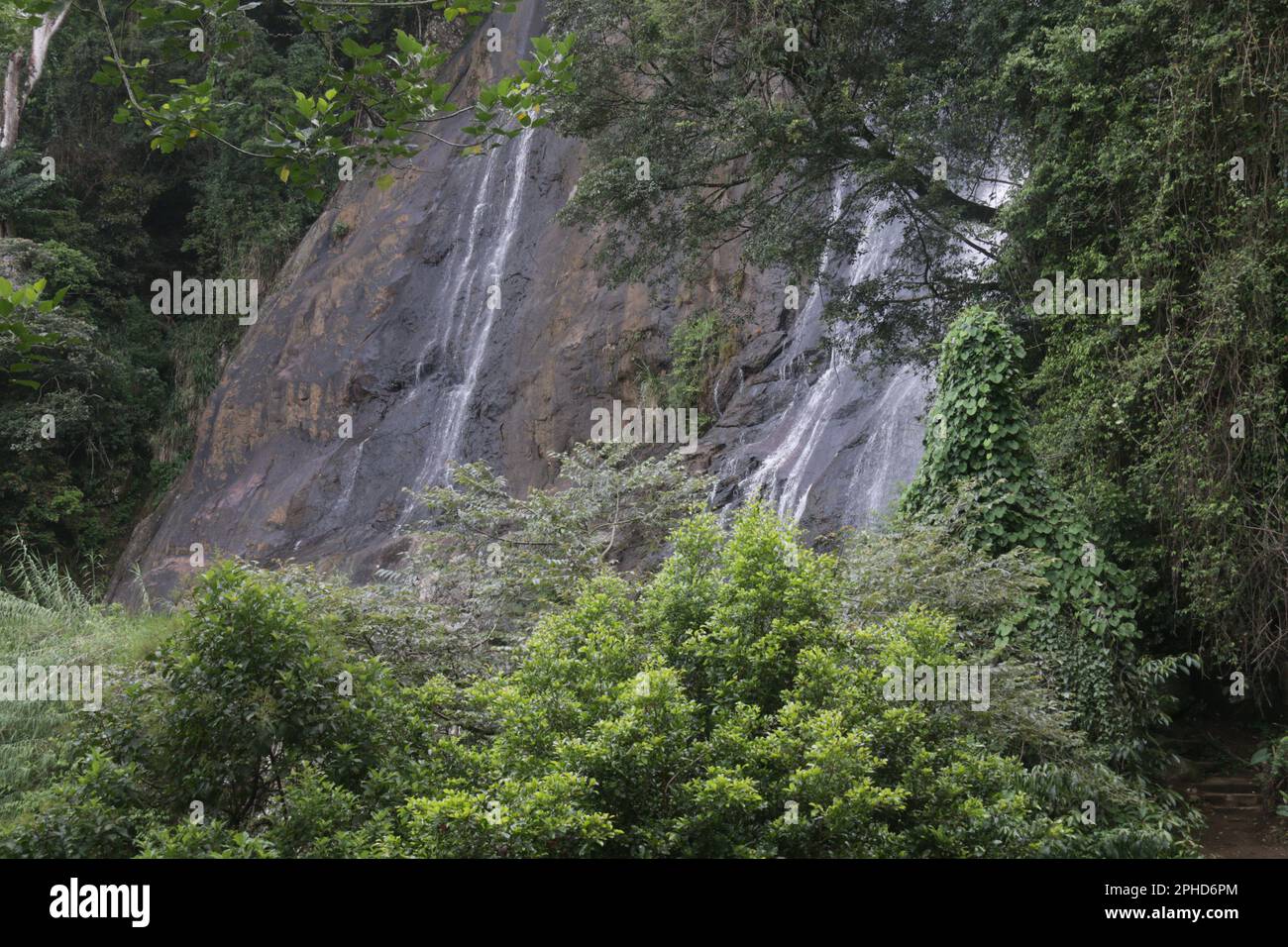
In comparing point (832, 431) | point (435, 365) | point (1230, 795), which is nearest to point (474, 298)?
point (435, 365)

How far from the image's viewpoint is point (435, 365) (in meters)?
25.2

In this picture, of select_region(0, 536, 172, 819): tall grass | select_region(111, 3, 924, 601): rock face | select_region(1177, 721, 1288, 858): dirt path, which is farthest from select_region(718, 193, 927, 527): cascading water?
select_region(0, 536, 172, 819): tall grass

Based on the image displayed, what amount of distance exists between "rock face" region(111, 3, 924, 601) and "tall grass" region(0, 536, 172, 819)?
9.93 meters

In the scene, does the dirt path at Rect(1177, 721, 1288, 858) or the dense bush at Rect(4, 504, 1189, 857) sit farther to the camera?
the dirt path at Rect(1177, 721, 1288, 858)

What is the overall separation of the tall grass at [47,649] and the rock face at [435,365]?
9930 mm

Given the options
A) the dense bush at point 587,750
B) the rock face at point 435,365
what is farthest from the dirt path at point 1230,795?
the rock face at point 435,365

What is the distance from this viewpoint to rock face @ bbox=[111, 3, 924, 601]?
65.3ft

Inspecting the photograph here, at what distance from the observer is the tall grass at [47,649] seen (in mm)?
7465

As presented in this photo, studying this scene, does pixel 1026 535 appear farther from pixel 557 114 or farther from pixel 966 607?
pixel 557 114

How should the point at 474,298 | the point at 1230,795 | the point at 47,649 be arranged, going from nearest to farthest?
the point at 47,649 < the point at 1230,795 < the point at 474,298

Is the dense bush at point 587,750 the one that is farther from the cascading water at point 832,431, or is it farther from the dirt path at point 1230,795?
the cascading water at point 832,431

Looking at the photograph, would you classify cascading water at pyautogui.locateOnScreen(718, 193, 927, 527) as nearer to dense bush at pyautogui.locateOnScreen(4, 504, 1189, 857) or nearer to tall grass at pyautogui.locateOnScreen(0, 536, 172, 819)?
tall grass at pyautogui.locateOnScreen(0, 536, 172, 819)

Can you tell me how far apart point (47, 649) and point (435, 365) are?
16.6 m

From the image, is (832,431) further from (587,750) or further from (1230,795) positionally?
(587,750)
